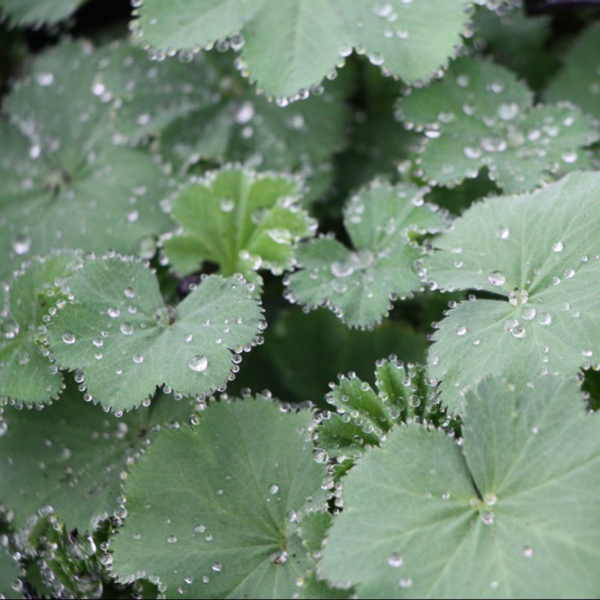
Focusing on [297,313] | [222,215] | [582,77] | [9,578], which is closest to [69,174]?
[222,215]

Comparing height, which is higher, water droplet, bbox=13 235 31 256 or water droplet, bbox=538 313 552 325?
water droplet, bbox=13 235 31 256

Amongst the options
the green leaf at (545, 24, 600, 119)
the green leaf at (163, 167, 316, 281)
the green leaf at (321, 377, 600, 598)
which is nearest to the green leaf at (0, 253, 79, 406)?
the green leaf at (163, 167, 316, 281)

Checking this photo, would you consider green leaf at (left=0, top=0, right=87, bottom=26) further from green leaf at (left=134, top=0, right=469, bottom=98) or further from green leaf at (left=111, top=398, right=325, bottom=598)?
green leaf at (left=111, top=398, right=325, bottom=598)

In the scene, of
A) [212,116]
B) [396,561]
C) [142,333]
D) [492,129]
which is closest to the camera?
[396,561]

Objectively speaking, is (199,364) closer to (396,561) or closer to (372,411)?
(372,411)

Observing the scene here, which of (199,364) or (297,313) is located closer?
(199,364)

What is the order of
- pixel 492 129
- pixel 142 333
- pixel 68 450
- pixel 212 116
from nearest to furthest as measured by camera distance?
1. pixel 142 333
2. pixel 68 450
3. pixel 492 129
4. pixel 212 116

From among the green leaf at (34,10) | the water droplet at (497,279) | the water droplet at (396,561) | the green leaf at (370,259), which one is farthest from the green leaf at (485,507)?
the green leaf at (34,10)
